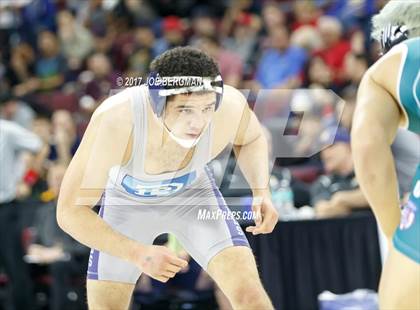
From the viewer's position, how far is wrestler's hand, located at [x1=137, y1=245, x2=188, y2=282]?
3.74 m

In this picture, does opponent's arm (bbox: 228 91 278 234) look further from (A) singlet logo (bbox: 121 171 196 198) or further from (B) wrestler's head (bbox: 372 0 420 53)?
(B) wrestler's head (bbox: 372 0 420 53)

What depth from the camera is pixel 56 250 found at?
790 cm

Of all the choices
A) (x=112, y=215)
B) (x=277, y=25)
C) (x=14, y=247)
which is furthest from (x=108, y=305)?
(x=277, y=25)

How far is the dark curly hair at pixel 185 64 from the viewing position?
13.3 feet

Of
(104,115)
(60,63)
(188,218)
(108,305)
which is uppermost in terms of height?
(60,63)

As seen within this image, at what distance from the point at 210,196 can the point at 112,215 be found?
0.49m

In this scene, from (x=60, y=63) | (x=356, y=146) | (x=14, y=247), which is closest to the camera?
(x=356, y=146)

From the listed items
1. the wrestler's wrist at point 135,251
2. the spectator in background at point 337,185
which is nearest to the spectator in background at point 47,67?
the spectator in background at point 337,185

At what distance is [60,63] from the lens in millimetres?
11812

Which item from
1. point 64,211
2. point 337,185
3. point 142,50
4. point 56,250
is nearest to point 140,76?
point 56,250

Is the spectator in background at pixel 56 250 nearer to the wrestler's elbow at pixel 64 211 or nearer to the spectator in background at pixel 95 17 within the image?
the wrestler's elbow at pixel 64 211

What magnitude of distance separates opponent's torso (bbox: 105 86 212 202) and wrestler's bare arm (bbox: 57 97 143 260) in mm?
94

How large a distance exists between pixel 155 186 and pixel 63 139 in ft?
13.1

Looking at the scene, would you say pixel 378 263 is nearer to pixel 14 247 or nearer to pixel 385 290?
pixel 14 247
